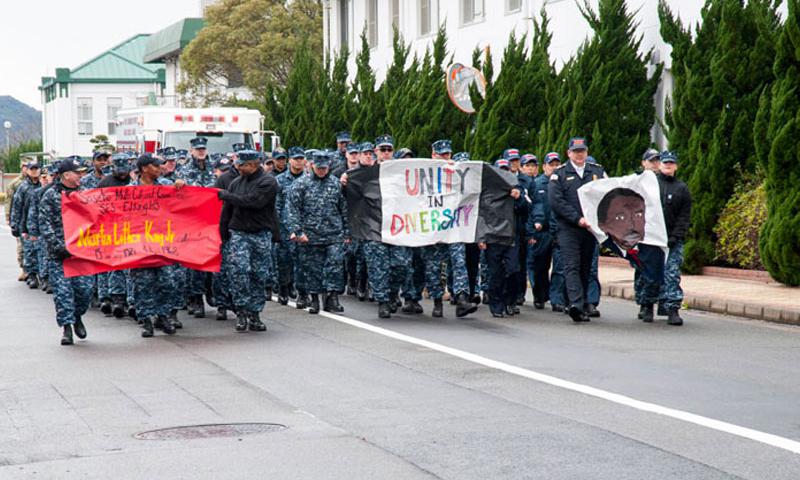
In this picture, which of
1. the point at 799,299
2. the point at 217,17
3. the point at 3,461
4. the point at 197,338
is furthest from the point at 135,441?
the point at 217,17

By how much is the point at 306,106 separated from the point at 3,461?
104 ft

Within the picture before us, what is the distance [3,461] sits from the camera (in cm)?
829

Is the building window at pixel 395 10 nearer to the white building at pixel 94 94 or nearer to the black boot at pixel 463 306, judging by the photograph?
the black boot at pixel 463 306

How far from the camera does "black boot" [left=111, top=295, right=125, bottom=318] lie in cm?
1700

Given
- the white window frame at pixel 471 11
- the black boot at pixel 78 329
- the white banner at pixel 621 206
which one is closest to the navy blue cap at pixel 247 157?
the black boot at pixel 78 329

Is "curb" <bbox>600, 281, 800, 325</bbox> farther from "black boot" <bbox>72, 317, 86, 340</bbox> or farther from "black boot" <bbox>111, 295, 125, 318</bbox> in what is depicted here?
"black boot" <bbox>72, 317, 86, 340</bbox>

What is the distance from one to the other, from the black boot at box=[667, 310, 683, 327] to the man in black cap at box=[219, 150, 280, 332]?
4.56 meters

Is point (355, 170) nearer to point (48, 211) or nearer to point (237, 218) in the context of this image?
point (237, 218)

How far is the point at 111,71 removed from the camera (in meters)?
92.1

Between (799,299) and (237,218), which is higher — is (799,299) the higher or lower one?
the lower one

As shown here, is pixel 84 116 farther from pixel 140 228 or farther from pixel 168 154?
pixel 140 228

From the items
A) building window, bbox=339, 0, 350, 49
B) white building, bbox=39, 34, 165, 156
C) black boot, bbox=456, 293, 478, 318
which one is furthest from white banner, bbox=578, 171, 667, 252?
white building, bbox=39, 34, 165, 156

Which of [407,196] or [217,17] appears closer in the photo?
[407,196]

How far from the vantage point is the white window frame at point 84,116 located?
89.6 meters
